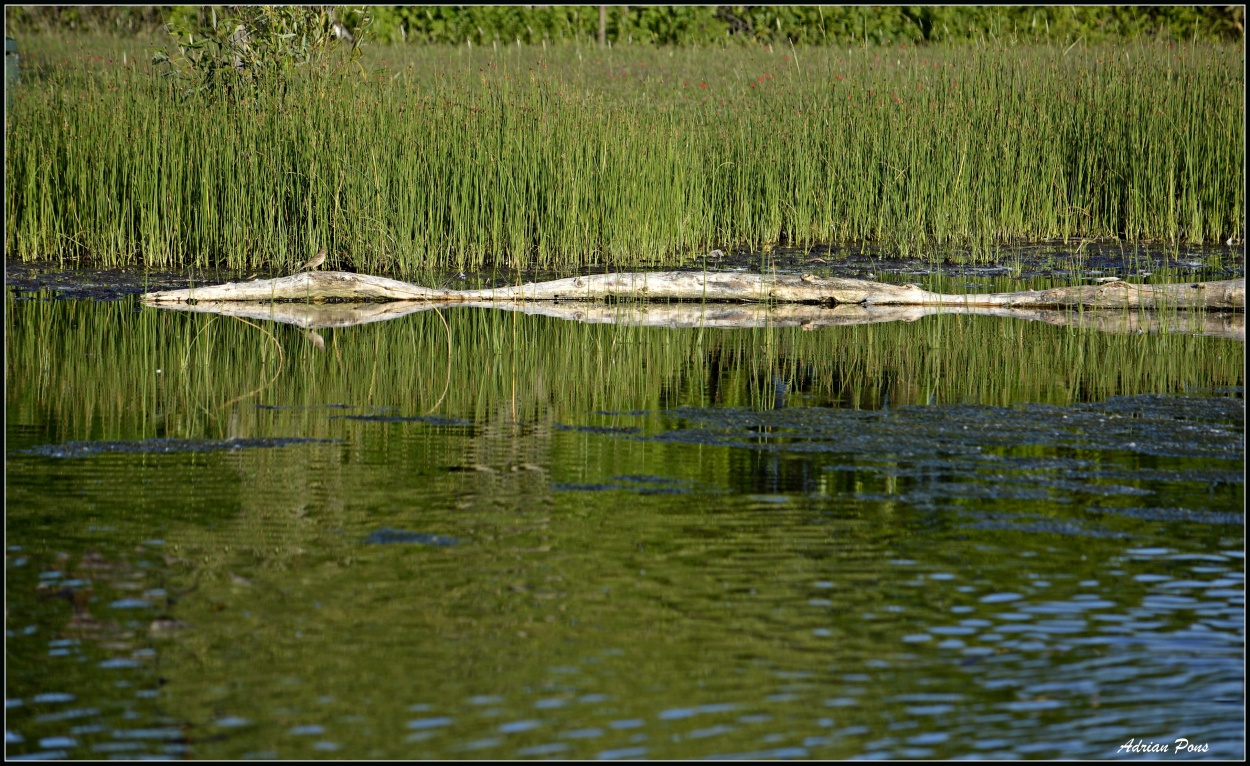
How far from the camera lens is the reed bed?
38.5 feet

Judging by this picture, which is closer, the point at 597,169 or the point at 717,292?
the point at 717,292

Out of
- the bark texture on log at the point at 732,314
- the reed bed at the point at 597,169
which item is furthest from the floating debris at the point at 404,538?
the reed bed at the point at 597,169

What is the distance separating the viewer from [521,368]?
26.0ft

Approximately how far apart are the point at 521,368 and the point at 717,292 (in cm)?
294

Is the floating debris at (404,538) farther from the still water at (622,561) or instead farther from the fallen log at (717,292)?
the fallen log at (717,292)

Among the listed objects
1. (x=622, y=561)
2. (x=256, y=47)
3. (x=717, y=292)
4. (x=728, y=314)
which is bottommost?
(x=622, y=561)

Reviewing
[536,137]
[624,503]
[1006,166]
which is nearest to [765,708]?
[624,503]

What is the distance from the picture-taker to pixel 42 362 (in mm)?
8047

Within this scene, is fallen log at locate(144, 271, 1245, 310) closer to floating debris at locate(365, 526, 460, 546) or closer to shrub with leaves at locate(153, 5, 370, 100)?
shrub with leaves at locate(153, 5, 370, 100)

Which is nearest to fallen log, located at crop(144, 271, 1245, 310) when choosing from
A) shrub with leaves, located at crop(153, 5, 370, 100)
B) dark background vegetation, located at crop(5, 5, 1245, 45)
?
shrub with leaves, located at crop(153, 5, 370, 100)

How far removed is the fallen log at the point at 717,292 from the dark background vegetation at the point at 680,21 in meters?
18.3

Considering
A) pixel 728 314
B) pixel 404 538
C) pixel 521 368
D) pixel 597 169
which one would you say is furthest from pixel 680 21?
pixel 404 538

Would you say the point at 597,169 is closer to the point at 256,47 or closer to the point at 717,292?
the point at 717,292

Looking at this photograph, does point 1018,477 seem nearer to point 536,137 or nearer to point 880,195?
point 536,137
